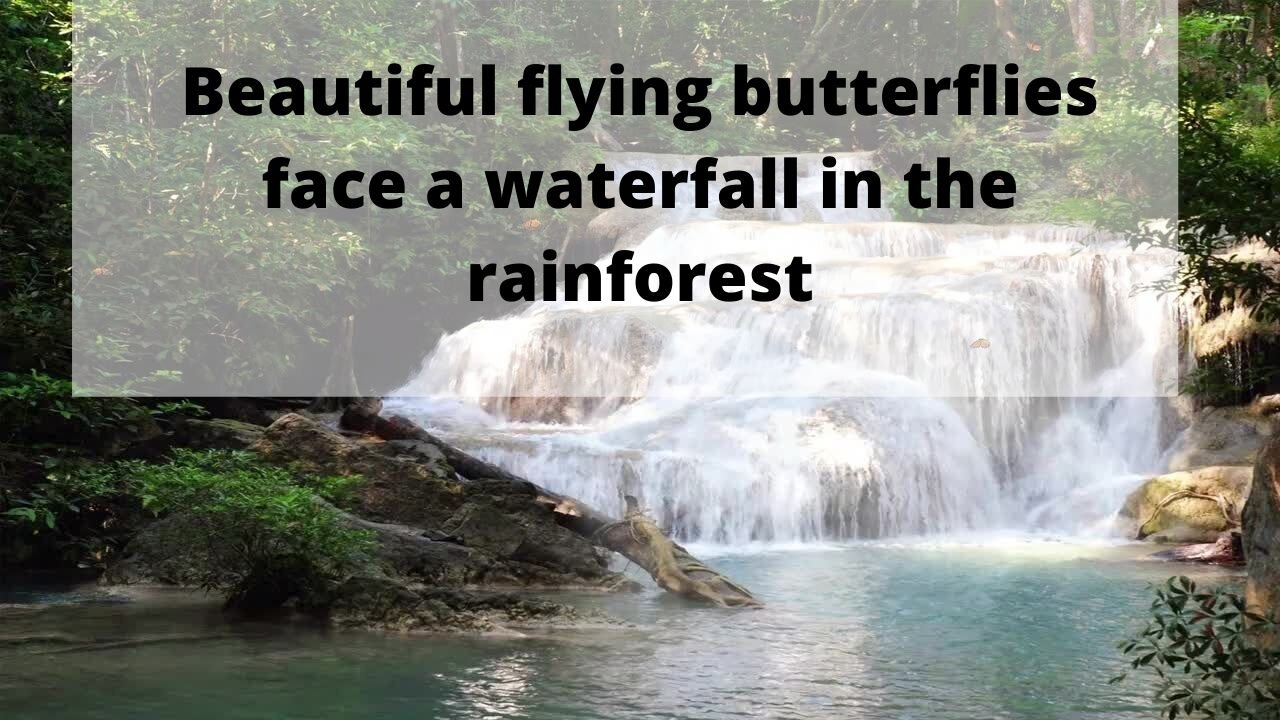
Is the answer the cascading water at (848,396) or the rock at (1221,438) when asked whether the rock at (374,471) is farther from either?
the rock at (1221,438)

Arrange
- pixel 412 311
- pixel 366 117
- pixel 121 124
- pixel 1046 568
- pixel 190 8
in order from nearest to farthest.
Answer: pixel 1046 568 → pixel 121 124 → pixel 190 8 → pixel 366 117 → pixel 412 311

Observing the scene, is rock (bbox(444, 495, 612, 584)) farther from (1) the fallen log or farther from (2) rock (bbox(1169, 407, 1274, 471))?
(2) rock (bbox(1169, 407, 1274, 471))

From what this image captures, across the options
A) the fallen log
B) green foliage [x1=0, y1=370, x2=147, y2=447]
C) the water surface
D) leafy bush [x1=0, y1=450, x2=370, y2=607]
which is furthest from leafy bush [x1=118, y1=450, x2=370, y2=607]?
the fallen log

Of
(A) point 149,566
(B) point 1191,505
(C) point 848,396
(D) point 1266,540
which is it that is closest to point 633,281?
(C) point 848,396

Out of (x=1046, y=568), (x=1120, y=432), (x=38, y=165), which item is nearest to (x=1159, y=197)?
(x=1046, y=568)

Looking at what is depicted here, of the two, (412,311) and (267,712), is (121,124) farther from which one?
(267,712)

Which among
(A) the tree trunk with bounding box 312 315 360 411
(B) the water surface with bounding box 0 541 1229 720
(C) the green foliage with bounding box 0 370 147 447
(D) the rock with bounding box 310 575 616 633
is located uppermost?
(A) the tree trunk with bounding box 312 315 360 411
